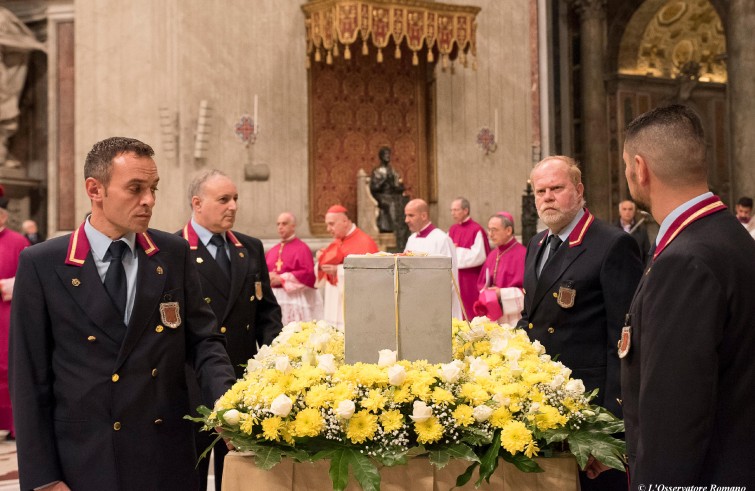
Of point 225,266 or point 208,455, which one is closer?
point 208,455

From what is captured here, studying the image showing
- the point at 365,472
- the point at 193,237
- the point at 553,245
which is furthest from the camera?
the point at 193,237

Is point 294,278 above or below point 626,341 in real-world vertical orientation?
above

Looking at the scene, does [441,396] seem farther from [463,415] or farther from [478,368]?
[478,368]

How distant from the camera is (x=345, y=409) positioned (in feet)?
8.64

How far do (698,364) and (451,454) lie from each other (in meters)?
0.79

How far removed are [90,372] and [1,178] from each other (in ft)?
33.0

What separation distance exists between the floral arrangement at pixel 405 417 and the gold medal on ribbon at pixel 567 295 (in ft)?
2.69

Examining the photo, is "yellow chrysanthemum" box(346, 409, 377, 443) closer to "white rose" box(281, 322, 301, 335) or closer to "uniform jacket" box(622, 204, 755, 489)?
"uniform jacket" box(622, 204, 755, 489)

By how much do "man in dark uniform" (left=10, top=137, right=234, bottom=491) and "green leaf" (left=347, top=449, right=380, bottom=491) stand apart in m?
0.67

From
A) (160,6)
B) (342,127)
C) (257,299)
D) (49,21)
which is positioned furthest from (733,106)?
(257,299)

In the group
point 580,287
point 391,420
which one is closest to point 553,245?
point 580,287

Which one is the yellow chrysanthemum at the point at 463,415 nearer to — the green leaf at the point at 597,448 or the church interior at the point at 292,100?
the green leaf at the point at 597,448

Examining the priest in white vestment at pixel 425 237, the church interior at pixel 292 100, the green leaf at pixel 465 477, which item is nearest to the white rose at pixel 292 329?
the green leaf at pixel 465 477

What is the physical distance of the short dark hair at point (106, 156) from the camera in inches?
120
